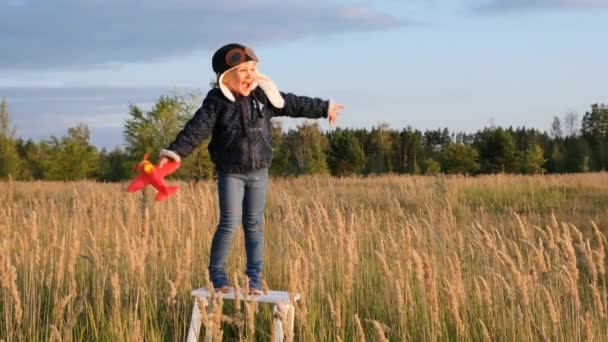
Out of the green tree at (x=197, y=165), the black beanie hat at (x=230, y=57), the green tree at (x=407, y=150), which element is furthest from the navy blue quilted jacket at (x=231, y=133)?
the green tree at (x=407, y=150)

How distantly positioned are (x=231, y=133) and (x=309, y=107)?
0.59 metres

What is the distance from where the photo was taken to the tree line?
3247cm

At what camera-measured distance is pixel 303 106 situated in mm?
4414

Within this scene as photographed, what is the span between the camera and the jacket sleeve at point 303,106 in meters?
4.41

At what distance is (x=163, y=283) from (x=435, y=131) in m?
50.8

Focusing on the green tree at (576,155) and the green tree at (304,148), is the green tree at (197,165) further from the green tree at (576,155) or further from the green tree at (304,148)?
the green tree at (576,155)

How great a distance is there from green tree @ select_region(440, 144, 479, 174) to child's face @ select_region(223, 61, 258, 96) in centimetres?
3723

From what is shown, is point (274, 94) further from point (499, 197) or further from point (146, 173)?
point (499, 197)

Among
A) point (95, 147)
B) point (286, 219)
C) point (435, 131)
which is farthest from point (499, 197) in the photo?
point (435, 131)

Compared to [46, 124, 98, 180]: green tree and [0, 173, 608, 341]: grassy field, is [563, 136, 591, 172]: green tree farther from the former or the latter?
[0, 173, 608, 341]: grassy field

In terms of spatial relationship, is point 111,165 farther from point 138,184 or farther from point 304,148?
point 138,184

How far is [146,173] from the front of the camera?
12.8ft

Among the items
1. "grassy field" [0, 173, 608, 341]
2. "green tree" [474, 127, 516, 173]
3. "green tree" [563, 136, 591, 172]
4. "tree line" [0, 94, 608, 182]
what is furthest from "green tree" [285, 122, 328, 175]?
"grassy field" [0, 173, 608, 341]

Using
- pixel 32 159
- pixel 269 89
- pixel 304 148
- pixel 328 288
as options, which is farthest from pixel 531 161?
pixel 269 89
